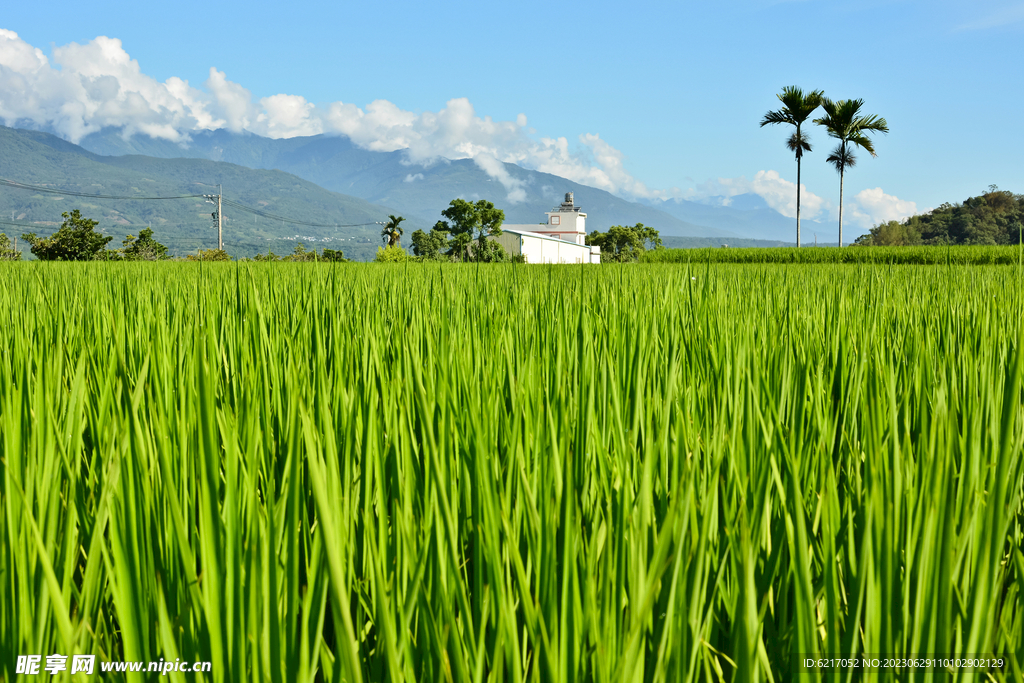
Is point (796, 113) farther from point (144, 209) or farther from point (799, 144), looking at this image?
point (144, 209)

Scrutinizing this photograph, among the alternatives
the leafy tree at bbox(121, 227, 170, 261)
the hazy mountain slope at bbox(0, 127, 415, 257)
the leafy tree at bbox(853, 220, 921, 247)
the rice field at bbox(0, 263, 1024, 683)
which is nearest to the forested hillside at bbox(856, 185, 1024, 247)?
the leafy tree at bbox(853, 220, 921, 247)

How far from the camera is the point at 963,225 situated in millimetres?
45875

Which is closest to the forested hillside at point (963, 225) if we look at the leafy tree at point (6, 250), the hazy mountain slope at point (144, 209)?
the leafy tree at point (6, 250)

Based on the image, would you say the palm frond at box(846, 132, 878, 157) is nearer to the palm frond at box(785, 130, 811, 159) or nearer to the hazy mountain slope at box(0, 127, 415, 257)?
the palm frond at box(785, 130, 811, 159)

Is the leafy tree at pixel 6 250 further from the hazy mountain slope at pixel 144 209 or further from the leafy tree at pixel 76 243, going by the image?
the hazy mountain slope at pixel 144 209

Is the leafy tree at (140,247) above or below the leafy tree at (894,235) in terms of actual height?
below

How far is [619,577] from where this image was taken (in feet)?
1.30

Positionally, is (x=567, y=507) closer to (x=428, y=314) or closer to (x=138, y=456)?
(x=138, y=456)

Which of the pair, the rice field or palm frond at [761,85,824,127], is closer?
the rice field

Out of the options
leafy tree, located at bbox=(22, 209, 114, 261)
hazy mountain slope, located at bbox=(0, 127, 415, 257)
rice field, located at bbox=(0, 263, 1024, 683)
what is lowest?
rice field, located at bbox=(0, 263, 1024, 683)

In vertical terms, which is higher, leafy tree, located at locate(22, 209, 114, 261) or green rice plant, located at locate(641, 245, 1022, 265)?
leafy tree, located at locate(22, 209, 114, 261)

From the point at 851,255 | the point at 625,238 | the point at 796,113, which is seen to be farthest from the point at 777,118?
the point at 625,238

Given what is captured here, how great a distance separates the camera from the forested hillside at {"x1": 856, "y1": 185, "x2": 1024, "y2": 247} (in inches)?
1764

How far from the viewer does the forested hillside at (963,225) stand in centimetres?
4481
